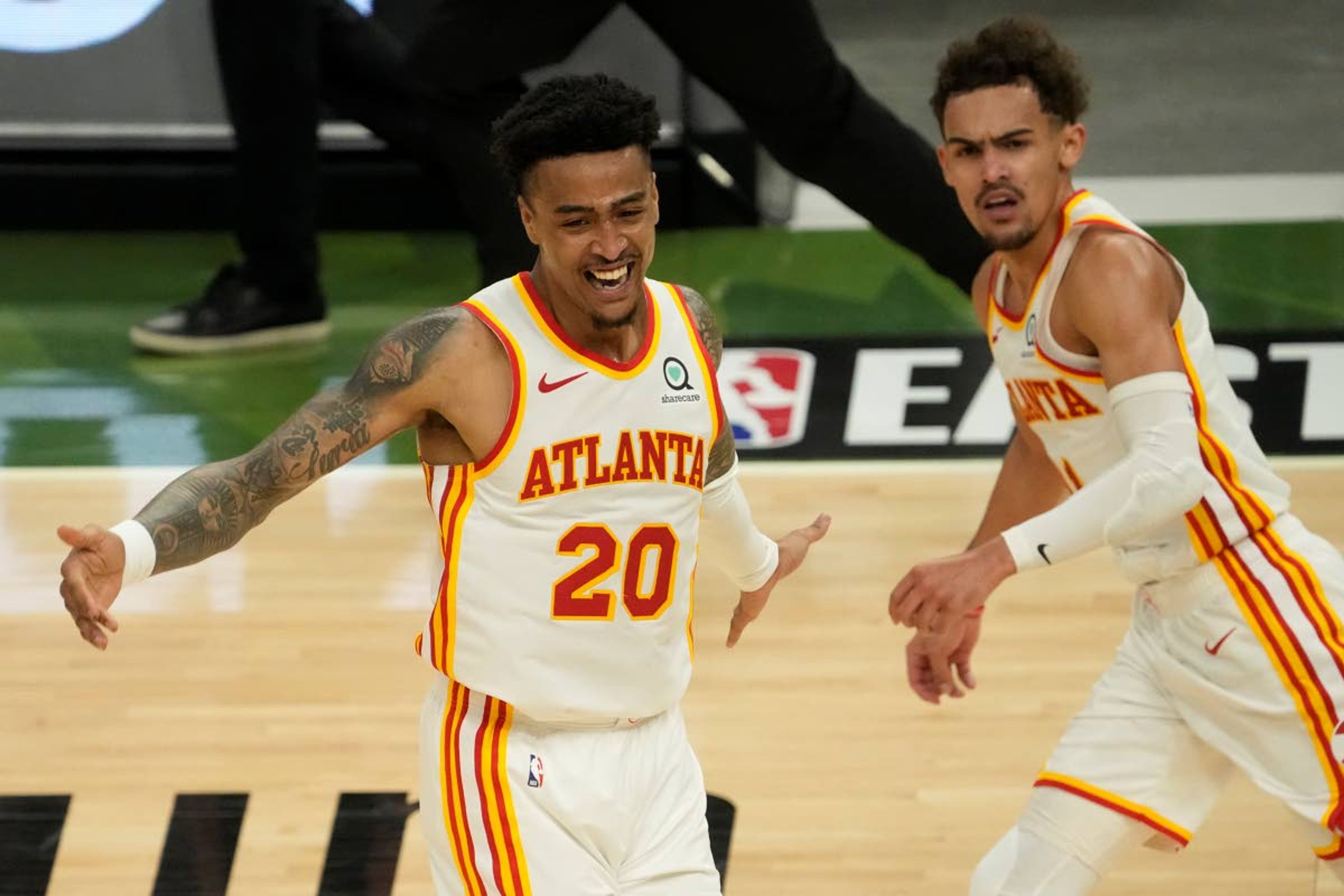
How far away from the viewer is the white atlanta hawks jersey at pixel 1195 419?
A: 11.8 ft

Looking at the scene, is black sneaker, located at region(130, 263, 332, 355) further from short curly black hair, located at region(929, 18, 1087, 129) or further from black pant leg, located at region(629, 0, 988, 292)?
short curly black hair, located at region(929, 18, 1087, 129)

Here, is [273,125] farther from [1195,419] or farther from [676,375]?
[1195,419]

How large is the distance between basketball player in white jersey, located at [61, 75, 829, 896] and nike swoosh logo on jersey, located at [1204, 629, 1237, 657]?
0.98m

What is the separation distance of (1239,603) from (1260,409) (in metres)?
3.31

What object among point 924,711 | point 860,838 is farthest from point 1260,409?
point 860,838

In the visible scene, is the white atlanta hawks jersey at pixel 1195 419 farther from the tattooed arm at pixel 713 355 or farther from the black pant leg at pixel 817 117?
the black pant leg at pixel 817 117

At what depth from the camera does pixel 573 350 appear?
3.16m

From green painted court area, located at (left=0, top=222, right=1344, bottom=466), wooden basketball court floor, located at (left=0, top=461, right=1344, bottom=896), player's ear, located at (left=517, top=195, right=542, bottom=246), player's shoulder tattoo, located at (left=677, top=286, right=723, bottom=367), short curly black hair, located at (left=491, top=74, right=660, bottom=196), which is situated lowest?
green painted court area, located at (left=0, top=222, right=1344, bottom=466)

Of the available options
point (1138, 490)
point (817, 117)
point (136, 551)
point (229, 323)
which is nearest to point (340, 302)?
point (229, 323)

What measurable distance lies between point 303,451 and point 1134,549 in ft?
4.91

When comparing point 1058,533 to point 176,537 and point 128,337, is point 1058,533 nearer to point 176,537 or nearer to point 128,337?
point 176,537

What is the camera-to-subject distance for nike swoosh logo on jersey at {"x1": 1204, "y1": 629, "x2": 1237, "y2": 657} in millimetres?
3621

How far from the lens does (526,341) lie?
10.3 feet

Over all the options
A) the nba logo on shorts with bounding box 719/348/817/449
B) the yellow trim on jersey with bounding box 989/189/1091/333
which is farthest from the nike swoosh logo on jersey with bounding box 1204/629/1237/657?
the nba logo on shorts with bounding box 719/348/817/449
